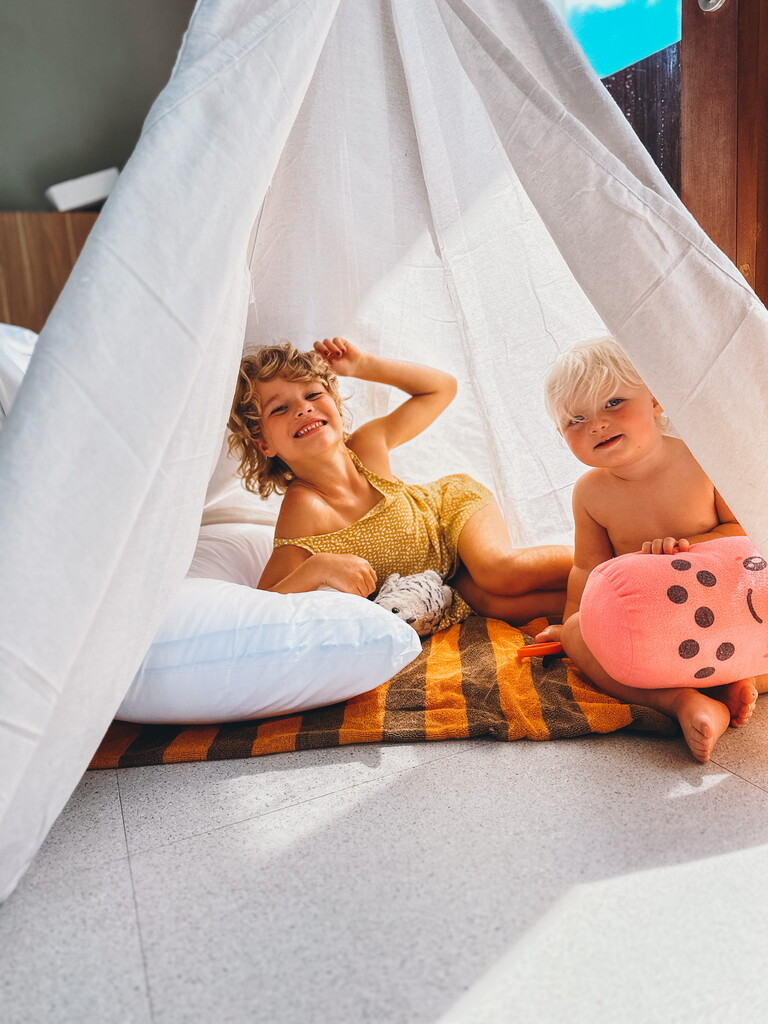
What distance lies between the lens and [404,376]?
1.54 metres

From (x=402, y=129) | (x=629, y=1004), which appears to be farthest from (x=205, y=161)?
(x=629, y=1004)

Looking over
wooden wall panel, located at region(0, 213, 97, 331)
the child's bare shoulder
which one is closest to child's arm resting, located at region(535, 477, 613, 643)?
the child's bare shoulder

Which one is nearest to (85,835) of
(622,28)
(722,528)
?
(722,528)

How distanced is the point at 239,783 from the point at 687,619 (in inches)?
23.0

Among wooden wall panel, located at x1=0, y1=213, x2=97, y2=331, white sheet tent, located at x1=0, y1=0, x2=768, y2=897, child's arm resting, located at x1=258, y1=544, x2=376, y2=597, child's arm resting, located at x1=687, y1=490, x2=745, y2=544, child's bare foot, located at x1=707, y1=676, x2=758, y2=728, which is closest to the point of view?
white sheet tent, located at x1=0, y1=0, x2=768, y2=897

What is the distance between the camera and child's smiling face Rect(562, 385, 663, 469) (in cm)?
119

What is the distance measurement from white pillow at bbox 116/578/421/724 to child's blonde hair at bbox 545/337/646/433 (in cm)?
42

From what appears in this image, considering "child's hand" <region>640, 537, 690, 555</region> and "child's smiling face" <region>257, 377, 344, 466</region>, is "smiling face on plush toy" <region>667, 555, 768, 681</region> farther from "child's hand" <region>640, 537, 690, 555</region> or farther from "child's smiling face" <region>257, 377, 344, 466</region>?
"child's smiling face" <region>257, 377, 344, 466</region>

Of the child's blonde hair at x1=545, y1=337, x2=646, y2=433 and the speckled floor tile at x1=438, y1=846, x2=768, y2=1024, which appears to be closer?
the speckled floor tile at x1=438, y1=846, x2=768, y2=1024

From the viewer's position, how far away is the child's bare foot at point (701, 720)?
0.94 metres

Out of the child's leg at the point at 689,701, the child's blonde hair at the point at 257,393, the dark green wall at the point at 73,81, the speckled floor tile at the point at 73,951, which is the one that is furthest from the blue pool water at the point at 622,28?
the dark green wall at the point at 73,81

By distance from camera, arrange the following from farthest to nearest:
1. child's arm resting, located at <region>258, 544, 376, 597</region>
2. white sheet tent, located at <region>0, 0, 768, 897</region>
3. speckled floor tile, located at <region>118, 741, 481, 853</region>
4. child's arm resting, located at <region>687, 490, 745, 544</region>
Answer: child's arm resting, located at <region>258, 544, 376, 597</region>, child's arm resting, located at <region>687, 490, 745, 544</region>, speckled floor tile, located at <region>118, 741, 481, 853</region>, white sheet tent, located at <region>0, 0, 768, 897</region>

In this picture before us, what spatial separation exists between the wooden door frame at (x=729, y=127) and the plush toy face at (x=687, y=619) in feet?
2.34

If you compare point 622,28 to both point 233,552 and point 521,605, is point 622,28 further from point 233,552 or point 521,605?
point 233,552
